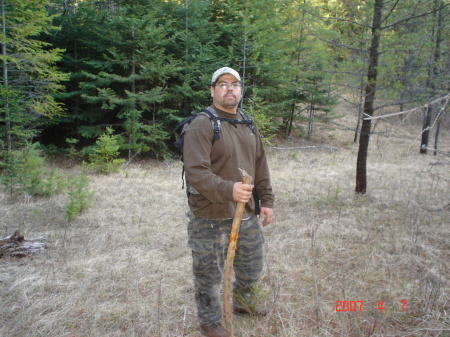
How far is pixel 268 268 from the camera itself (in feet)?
12.0

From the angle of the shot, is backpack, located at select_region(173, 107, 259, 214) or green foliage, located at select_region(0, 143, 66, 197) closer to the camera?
backpack, located at select_region(173, 107, 259, 214)

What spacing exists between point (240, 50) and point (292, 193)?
837 cm

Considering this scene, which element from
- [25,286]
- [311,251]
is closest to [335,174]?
[311,251]

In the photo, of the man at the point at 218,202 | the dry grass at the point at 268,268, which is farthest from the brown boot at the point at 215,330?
the dry grass at the point at 268,268

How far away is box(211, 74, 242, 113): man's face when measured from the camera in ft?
7.91

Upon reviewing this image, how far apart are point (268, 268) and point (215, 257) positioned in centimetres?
144

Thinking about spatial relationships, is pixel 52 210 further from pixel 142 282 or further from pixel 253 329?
pixel 253 329

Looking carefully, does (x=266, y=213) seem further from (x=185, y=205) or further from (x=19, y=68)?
(x=19, y=68)

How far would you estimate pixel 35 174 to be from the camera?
641 cm

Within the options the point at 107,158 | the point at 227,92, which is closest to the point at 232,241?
the point at 227,92

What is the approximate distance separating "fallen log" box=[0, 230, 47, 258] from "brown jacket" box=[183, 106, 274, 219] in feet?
9.97

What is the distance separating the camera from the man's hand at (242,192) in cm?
198
